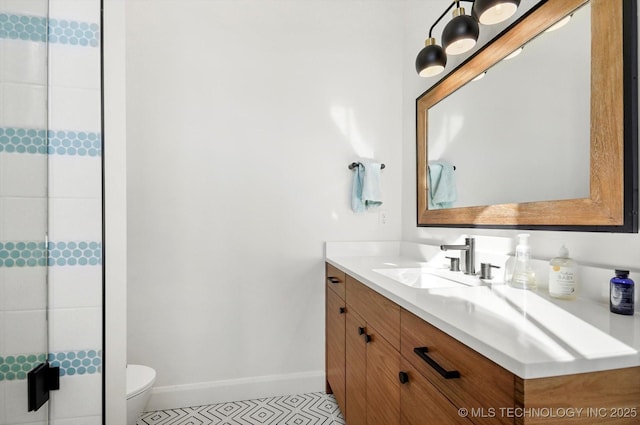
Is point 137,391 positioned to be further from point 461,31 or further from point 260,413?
point 461,31

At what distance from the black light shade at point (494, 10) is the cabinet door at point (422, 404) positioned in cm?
122

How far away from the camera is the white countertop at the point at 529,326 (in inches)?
24.4

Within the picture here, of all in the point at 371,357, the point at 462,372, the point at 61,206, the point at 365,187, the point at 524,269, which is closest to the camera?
the point at 462,372

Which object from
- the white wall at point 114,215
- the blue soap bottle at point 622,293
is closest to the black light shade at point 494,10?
the blue soap bottle at point 622,293

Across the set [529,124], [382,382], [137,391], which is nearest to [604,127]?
[529,124]

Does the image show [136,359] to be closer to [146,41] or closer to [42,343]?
[42,343]

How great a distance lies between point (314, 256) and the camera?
89.5 inches

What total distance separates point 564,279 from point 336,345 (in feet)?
4.16

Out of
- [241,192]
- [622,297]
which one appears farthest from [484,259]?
[241,192]

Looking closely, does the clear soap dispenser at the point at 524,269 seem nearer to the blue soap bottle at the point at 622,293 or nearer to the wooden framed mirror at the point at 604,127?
the wooden framed mirror at the point at 604,127

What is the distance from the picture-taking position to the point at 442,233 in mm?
1931

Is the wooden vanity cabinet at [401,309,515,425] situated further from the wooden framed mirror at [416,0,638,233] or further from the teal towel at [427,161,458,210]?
the teal towel at [427,161,458,210]

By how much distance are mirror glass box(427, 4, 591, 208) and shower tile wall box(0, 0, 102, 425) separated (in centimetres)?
146

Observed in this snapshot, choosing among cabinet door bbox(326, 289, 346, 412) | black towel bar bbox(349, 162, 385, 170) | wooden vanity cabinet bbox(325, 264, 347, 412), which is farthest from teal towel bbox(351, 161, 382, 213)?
cabinet door bbox(326, 289, 346, 412)
